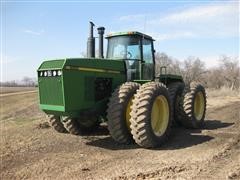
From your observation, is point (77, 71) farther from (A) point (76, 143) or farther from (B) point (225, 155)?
(B) point (225, 155)

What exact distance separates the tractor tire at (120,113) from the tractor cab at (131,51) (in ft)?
4.49

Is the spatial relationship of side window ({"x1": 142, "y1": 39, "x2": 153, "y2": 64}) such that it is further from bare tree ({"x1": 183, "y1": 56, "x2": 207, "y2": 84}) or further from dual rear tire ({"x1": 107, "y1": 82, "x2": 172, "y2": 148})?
bare tree ({"x1": 183, "y1": 56, "x2": 207, "y2": 84})

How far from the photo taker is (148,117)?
8.27 meters

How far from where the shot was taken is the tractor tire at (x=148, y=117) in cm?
823

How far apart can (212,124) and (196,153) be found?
15.0ft

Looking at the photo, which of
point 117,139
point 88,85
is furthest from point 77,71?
point 117,139

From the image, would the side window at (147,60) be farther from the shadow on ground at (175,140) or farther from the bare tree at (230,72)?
the bare tree at (230,72)

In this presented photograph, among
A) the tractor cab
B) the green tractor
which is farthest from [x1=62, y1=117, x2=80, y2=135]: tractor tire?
the tractor cab

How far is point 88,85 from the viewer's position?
8.67 m

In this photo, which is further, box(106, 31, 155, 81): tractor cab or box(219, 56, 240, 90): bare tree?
box(219, 56, 240, 90): bare tree

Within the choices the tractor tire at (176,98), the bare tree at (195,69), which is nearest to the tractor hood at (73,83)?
the tractor tire at (176,98)

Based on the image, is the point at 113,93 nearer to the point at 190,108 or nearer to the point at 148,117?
the point at 148,117

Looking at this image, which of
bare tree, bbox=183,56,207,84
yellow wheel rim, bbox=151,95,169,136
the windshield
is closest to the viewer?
yellow wheel rim, bbox=151,95,169,136

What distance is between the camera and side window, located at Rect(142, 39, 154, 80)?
1029 cm
